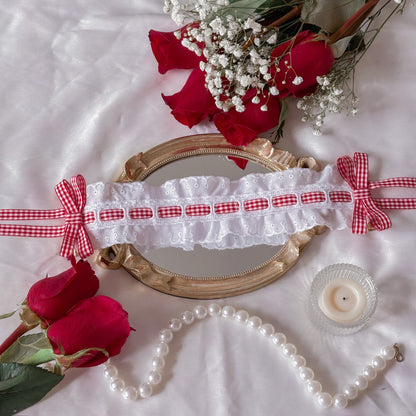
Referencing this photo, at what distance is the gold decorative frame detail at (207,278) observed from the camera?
3.08 ft

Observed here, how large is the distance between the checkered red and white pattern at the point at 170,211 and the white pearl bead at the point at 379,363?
16.5 inches

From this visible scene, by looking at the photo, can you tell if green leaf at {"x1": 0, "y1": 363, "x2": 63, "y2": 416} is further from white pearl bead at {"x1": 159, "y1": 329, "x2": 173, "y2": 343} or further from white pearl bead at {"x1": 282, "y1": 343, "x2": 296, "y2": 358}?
white pearl bead at {"x1": 282, "y1": 343, "x2": 296, "y2": 358}

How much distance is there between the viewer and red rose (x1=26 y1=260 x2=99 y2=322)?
851 mm

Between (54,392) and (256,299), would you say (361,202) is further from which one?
(54,392)

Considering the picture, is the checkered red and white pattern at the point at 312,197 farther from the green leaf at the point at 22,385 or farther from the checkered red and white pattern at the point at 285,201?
the green leaf at the point at 22,385

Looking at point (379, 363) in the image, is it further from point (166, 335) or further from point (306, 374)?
point (166, 335)

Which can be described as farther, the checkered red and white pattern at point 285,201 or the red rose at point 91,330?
the checkered red and white pattern at point 285,201

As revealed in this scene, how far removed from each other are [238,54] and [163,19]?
9.7 inches

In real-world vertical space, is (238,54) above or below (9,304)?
above

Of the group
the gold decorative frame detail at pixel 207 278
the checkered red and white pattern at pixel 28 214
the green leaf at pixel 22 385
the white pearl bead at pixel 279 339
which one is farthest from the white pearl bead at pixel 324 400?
the checkered red and white pattern at pixel 28 214

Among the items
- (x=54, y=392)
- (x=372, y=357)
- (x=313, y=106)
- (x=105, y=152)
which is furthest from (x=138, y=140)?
(x=372, y=357)

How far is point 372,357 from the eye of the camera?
940 millimetres

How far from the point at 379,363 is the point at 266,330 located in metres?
0.20

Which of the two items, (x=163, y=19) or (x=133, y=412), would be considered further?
(x=163, y=19)
